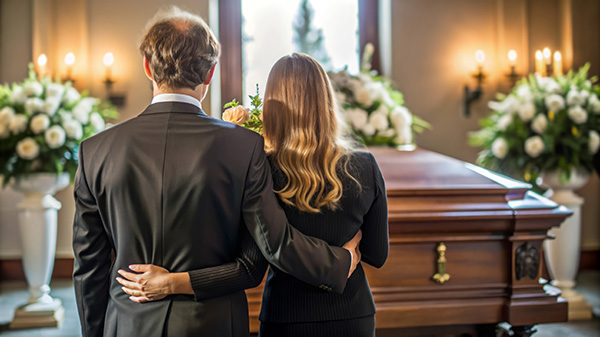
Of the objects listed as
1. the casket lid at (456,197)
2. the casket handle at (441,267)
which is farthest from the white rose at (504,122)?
the casket handle at (441,267)

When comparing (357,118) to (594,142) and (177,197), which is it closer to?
(594,142)

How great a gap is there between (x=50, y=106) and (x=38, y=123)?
0.49 feet

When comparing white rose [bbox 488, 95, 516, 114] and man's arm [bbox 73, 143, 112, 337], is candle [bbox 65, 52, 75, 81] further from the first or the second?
man's arm [bbox 73, 143, 112, 337]

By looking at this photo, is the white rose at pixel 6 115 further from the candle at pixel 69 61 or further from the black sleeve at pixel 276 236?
the black sleeve at pixel 276 236

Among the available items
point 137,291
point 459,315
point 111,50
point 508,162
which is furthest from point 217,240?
point 111,50

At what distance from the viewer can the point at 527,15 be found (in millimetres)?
5684

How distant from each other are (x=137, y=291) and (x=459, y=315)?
140 cm

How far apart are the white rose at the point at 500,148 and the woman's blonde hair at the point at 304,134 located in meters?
2.98

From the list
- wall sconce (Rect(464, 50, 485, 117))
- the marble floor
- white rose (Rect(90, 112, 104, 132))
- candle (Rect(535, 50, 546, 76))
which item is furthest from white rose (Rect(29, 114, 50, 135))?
candle (Rect(535, 50, 546, 76))

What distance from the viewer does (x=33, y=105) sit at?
371 cm

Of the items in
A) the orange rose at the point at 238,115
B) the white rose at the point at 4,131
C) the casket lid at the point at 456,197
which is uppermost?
the orange rose at the point at 238,115

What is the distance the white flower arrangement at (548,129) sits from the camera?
401cm

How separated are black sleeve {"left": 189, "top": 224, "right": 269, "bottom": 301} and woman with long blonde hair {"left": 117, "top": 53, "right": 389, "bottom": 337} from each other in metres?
0.14

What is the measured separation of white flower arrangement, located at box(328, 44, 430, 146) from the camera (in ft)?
11.3
